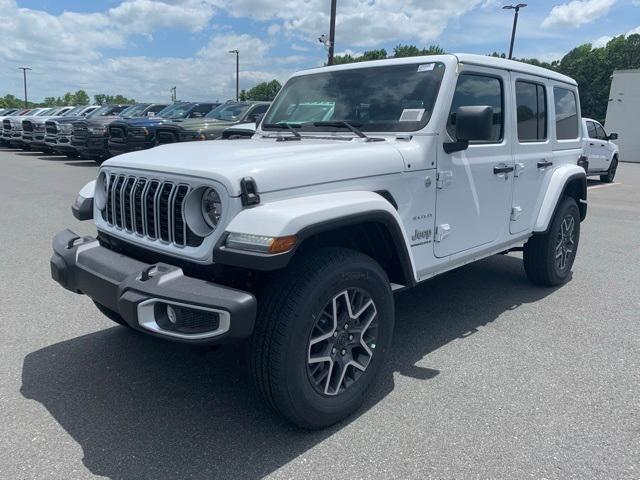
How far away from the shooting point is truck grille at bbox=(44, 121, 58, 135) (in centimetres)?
1848

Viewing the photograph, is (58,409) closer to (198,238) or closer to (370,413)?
(198,238)

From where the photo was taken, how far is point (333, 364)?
2.84 metres

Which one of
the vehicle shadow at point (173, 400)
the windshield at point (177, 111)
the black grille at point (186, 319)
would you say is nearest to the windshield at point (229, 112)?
the windshield at point (177, 111)

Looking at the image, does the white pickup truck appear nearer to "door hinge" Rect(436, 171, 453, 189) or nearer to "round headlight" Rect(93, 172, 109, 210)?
"door hinge" Rect(436, 171, 453, 189)

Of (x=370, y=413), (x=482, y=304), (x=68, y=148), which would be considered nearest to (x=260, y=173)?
(x=370, y=413)

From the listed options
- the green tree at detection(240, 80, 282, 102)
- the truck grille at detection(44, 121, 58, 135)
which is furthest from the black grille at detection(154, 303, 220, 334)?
the green tree at detection(240, 80, 282, 102)

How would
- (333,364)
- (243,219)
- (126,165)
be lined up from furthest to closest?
(126,165) < (333,364) < (243,219)

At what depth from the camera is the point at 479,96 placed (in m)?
3.94

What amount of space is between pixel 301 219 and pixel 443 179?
1.41 m

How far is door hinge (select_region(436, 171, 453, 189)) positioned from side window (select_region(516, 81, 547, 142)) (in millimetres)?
1183

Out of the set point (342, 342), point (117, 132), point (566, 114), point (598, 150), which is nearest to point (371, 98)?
point (342, 342)

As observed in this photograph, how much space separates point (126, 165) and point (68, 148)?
672 inches

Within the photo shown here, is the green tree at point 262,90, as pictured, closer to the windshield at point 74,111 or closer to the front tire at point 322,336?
the windshield at point 74,111

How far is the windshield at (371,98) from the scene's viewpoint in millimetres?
3582
